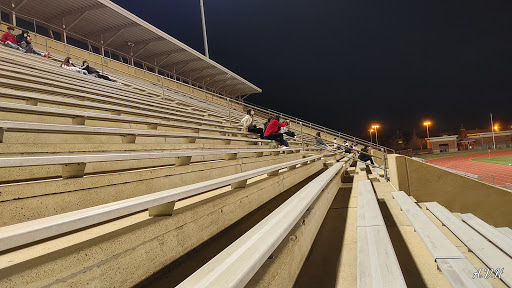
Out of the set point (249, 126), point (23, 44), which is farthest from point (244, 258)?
point (23, 44)

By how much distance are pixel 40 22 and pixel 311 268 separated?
16469 millimetres

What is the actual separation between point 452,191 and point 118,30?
56.0 ft

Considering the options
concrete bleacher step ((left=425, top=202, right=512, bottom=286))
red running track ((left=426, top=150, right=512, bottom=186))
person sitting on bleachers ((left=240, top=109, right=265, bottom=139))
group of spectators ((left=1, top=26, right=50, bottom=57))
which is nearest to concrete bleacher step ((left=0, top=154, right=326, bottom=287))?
concrete bleacher step ((left=425, top=202, right=512, bottom=286))

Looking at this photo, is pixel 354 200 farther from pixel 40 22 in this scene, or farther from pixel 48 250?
pixel 40 22

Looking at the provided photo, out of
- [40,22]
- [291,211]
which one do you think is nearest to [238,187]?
[291,211]

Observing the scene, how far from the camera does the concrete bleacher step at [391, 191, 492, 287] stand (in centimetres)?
151

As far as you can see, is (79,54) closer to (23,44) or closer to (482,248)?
(23,44)

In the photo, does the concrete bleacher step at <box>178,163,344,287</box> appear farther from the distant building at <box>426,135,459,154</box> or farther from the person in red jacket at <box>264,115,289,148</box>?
the distant building at <box>426,135,459,154</box>

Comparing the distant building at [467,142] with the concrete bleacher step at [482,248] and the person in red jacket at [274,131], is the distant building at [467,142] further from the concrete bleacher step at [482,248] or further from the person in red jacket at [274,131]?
the concrete bleacher step at [482,248]

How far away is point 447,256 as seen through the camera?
180 centimetres

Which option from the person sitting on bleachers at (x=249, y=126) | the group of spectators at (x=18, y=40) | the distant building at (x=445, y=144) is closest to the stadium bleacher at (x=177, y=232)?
the person sitting on bleachers at (x=249, y=126)

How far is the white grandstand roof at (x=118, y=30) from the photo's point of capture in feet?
39.6

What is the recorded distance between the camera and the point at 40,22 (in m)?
12.4

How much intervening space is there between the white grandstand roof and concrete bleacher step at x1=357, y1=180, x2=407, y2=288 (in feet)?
49.7
